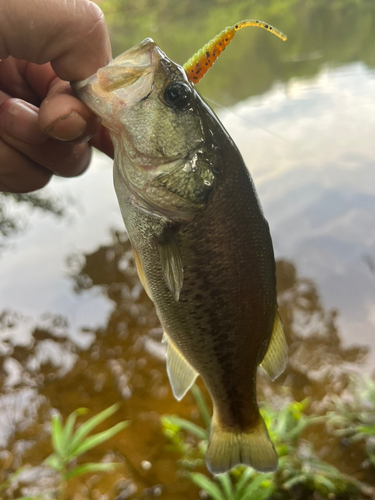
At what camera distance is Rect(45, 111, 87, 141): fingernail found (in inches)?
39.1

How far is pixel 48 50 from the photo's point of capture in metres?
1.02

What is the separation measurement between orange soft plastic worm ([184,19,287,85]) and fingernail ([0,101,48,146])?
538 mm

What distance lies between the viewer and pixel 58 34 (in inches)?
39.1

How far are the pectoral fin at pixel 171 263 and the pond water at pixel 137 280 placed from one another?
1.71m

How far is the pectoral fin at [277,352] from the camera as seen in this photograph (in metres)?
1.19

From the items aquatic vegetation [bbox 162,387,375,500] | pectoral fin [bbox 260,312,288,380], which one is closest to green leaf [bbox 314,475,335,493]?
aquatic vegetation [bbox 162,387,375,500]

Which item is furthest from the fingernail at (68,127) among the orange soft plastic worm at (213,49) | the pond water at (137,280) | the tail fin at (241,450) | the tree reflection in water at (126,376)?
the tree reflection in water at (126,376)

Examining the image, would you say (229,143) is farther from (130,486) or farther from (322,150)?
(322,150)

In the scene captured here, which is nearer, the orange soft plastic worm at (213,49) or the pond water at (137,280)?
the orange soft plastic worm at (213,49)

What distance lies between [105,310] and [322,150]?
404 centimetres

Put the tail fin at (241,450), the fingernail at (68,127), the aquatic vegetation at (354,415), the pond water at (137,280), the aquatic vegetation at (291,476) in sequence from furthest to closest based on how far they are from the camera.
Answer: the pond water at (137,280) < the aquatic vegetation at (354,415) < the aquatic vegetation at (291,476) < the tail fin at (241,450) < the fingernail at (68,127)

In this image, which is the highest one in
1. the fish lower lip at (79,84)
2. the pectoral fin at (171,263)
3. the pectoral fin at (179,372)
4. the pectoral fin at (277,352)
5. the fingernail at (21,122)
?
the fish lower lip at (79,84)

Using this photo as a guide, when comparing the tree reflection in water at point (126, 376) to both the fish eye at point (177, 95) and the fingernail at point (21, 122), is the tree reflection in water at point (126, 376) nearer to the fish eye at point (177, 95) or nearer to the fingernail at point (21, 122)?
the fingernail at point (21, 122)

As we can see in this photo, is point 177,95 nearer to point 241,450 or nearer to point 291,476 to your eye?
point 241,450
